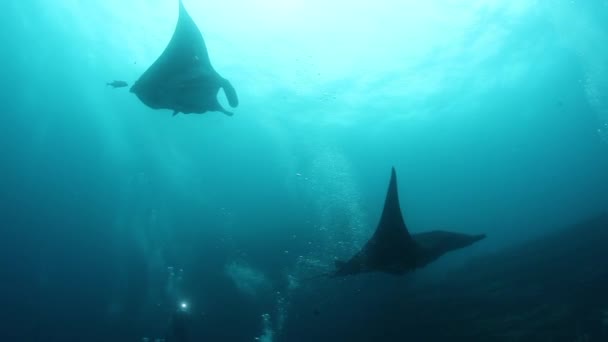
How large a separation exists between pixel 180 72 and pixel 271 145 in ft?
128

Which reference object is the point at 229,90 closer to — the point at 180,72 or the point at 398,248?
the point at 180,72

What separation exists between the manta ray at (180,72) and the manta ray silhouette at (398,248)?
166 inches

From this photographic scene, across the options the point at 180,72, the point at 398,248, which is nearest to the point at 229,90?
the point at 180,72

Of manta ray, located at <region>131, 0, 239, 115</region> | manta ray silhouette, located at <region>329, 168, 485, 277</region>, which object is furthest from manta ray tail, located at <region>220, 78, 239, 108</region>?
manta ray silhouette, located at <region>329, 168, 485, 277</region>

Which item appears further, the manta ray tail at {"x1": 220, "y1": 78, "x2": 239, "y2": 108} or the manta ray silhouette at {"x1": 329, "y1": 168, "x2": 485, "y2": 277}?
the manta ray tail at {"x1": 220, "y1": 78, "x2": 239, "y2": 108}

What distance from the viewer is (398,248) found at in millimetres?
7137

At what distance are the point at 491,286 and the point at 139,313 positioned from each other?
25022 mm

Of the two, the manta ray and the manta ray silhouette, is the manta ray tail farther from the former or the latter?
the manta ray silhouette

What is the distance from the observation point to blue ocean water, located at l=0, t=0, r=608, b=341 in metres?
19.1

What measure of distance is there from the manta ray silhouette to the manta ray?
13.9 feet

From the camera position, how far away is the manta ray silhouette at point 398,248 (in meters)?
6.82

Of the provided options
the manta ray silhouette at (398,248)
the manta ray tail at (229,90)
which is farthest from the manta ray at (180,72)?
the manta ray silhouette at (398,248)

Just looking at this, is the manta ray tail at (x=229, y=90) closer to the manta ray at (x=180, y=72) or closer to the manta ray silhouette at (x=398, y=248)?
the manta ray at (x=180, y=72)

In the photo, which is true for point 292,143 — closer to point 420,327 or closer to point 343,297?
point 343,297
